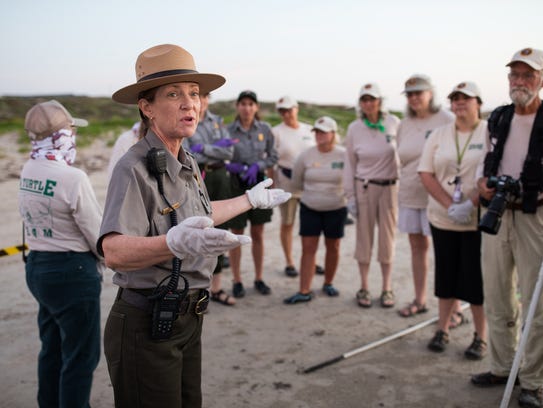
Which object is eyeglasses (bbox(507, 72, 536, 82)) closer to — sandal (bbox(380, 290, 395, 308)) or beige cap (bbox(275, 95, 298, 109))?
sandal (bbox(380, 290, 395, 308))

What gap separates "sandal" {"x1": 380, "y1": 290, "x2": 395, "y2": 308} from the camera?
5424mm

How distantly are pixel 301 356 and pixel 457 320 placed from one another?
1.62 metres

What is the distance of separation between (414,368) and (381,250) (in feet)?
5.35

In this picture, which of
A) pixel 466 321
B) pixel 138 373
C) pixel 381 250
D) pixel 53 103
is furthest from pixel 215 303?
pixel 138 373

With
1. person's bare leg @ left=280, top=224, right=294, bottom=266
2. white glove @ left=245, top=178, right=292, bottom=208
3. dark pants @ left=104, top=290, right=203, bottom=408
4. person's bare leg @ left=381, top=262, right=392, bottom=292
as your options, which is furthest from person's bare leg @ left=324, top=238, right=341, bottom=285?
dark pants @ left=104, top=290, right=203, bottom=408

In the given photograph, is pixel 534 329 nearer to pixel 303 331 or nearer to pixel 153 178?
pixel 303 331

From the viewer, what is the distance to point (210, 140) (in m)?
5.36

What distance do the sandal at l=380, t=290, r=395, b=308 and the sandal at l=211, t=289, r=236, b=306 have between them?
157 centimetres

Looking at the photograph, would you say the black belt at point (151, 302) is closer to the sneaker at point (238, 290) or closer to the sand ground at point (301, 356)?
the sand ground at point (301, 356)

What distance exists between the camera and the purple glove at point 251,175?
560cm

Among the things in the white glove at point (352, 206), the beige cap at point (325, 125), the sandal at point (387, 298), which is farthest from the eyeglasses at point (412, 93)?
the sandal at point (387, 298)

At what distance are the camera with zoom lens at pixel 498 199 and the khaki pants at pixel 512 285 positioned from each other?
23cm

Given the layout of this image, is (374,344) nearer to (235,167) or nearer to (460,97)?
(460,97)

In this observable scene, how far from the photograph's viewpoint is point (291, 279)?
638cm
